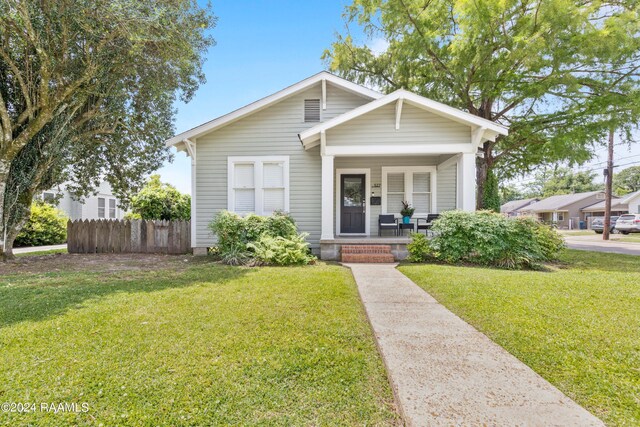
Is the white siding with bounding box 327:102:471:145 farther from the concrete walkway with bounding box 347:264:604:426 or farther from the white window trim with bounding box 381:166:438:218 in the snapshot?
the concrete walkway with bounding box 347:264:604:426

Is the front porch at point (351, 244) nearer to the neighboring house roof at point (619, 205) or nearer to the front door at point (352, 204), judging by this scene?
the front door at point (352, 204)

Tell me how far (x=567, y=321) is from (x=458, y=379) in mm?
2233

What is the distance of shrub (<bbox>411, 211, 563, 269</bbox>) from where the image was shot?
676 cm

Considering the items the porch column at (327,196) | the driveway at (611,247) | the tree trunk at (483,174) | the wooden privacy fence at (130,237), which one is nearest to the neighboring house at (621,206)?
the driveway at (611,247)

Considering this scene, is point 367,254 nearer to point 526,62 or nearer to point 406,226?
point 406,226

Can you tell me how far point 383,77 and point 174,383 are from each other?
15.3 m

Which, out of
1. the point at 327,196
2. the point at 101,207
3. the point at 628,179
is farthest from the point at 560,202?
the point at 101,207

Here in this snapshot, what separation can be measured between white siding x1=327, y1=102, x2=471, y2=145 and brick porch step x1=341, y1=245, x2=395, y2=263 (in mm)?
3039

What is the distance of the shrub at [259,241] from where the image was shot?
23.2ft

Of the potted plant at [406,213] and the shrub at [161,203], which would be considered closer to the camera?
the potted plant at [406,213]

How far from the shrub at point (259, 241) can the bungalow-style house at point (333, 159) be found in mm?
975

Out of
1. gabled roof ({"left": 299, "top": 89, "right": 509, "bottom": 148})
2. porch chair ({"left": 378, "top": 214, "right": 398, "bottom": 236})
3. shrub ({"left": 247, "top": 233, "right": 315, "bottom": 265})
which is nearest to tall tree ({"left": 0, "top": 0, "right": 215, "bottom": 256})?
gabled roof ({"left": 299, "top": 89, "right": 509, "bottom": 148})

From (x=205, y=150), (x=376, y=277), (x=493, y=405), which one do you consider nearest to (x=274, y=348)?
(x=493, y=405)

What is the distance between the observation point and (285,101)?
9.08 m
